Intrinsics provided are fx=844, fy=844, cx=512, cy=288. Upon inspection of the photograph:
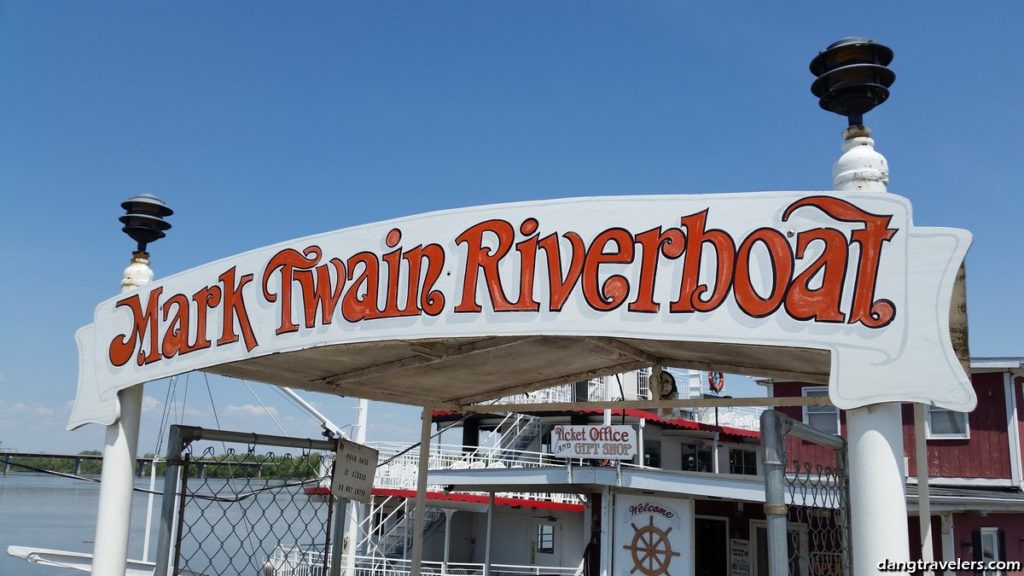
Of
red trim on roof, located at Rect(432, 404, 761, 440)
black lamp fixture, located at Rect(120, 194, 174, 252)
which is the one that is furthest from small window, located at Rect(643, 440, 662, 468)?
black lamp fixture, located at Rect(120, 194, 174, 252)

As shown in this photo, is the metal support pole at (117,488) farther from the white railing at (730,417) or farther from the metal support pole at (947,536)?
the white railing at (730,417)

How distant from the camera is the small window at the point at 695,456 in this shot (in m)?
28.9

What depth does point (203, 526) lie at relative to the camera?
5247 centimetres

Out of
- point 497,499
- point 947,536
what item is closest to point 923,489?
point 947,536

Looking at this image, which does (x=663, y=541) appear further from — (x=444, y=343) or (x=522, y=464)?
(x=444, y=343)

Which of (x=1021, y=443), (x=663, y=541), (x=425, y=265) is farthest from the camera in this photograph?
(x=663, y=541)

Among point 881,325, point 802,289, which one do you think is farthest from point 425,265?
point 881,325

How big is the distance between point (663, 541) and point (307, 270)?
15.9 m

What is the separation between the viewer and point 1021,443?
17.4 m

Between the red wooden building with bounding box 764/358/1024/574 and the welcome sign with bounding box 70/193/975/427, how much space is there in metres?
14.0

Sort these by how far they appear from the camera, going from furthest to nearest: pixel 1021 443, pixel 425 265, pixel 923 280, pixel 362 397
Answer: pixel 1021 443
pixel 362 397
pixel 425 265
pixel 923 280

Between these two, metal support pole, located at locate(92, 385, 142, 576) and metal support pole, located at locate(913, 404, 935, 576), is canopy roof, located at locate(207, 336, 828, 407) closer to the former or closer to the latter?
metal support pole, located at locate(913, 404, 935, 576)

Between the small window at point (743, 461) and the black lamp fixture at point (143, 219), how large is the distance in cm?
2690

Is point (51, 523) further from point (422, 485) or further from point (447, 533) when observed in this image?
point (422, 485)
